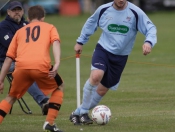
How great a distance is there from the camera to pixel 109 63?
35.2 ft

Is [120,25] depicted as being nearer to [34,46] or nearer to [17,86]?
[34,46]

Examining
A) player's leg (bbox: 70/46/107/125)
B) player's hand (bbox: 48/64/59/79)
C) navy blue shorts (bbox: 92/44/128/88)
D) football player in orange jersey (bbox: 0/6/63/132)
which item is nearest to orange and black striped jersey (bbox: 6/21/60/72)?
football player in orange jersey (bbox: 0/6/63/132)

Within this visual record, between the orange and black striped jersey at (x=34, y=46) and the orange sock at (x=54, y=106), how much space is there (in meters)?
0.46

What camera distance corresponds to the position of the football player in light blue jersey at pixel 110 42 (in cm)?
1043

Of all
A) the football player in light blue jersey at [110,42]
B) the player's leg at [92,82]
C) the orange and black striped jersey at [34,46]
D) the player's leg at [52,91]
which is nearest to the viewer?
the orange and black striped jersey at [34,46]

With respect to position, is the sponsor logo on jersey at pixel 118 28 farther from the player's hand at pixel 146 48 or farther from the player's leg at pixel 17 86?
the player's leg at pixel 17 86

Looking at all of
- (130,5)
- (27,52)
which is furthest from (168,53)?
(27,52)

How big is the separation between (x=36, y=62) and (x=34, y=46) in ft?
0.83

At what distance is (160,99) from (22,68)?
546 centimetres

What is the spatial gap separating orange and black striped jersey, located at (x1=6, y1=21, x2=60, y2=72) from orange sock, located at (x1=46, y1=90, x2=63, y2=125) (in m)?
0.46

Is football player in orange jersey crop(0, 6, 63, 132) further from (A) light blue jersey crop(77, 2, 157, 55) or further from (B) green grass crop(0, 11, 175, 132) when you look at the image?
(A) light blue jersey crop(77, 2, 157, 55)

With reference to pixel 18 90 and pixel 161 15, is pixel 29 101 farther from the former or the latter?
pixel 161 15

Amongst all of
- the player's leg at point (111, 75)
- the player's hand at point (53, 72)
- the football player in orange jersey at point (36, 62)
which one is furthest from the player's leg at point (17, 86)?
the player's leg at point (111, 75)

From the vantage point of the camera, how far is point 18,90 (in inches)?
373
